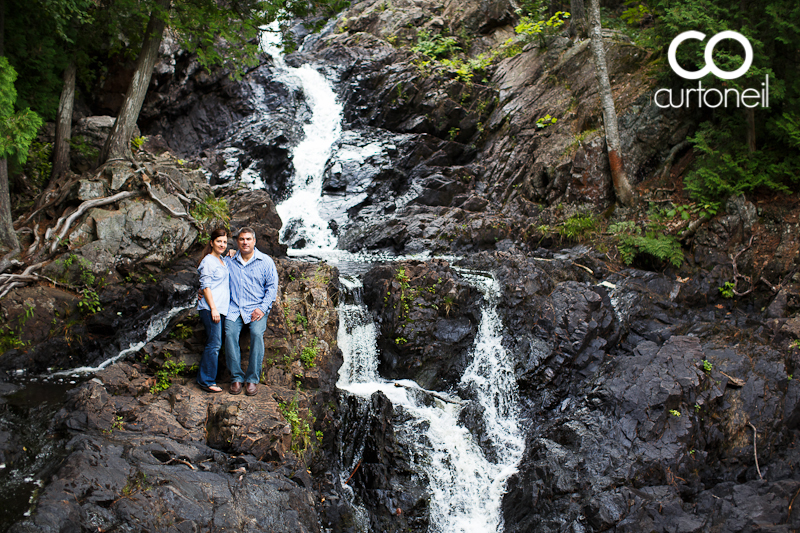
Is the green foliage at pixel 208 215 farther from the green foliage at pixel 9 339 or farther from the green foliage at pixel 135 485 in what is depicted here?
the green foliage at pixel 135 485

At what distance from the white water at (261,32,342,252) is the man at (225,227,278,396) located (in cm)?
801

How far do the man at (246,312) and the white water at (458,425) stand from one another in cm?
188

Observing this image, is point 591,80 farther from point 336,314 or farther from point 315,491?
point 315,491

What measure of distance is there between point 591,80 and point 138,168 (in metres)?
13.9

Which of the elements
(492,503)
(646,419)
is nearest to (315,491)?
(492,503)

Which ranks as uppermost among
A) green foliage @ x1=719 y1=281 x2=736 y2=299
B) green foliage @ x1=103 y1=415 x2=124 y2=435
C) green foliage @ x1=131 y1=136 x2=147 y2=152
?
A: green foliage @ x1=131 y1=136 x2=147 y2=152

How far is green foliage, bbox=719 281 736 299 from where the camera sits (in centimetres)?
923

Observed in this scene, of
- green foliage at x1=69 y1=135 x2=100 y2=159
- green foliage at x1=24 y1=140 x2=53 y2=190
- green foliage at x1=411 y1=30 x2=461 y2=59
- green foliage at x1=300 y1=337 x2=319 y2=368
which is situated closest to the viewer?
green foliage at x1=300 y1=337 x2=319 y2=368

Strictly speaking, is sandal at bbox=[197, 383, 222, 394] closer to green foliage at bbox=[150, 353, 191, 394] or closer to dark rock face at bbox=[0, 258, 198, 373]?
green foliage at bbox=[150, 353, 191, 394]

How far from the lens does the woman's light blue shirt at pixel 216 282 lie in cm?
575

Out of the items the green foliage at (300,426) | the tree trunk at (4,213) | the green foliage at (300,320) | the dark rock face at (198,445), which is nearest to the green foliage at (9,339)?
the tree trunk at (4,213)

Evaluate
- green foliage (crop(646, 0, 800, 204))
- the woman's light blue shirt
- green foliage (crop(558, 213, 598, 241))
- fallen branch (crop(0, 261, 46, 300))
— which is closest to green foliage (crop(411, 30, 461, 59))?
green foliage (crop(646, 0, 800, 204))

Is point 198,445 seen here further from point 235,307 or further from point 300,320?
point 300,320

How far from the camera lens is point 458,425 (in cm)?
729
